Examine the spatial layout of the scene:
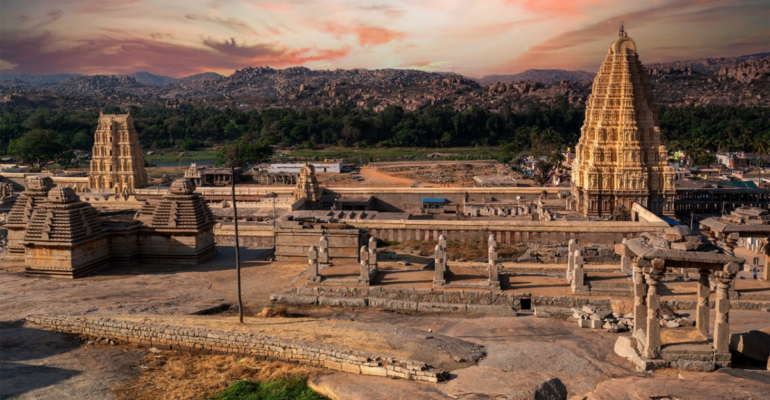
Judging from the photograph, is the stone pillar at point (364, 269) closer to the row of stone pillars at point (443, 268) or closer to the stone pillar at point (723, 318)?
the row of stone pillars at point (443, 268)

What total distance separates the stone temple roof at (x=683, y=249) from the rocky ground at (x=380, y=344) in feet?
8.79

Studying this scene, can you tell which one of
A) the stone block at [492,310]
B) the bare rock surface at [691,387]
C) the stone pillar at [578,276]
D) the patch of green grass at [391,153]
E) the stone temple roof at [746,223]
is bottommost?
the stone block at [492,310]

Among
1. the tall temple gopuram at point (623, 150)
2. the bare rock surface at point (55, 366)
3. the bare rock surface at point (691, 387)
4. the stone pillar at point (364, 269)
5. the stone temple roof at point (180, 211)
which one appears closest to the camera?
the bare rock surface at point (691, 387)

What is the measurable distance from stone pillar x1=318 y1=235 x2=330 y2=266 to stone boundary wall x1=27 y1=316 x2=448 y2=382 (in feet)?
25.5

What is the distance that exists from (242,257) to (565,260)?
16047 millimetres

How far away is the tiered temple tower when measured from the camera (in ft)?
182

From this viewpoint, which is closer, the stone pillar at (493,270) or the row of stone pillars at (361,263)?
the stone pillar at (493,270)

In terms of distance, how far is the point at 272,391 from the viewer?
13.6 metres

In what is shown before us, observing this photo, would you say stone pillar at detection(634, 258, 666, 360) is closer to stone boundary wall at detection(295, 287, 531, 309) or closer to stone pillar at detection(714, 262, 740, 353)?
stone pillar at detection(714, 262, 740, 353)

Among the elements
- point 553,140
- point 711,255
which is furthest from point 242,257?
point 553,140

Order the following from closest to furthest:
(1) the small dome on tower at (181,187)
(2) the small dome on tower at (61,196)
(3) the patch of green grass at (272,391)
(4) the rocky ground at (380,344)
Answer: (4) the rocky ground at (380,344)
(3) the patch of green grass at (272,391)
(2) the small dome on tower at (61,196)
(1) the small dome on tower at (181,187)

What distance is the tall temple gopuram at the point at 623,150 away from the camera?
39500 mm

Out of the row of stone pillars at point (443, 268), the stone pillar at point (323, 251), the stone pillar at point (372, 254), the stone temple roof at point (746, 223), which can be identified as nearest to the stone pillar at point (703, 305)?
the stone temple roof at point (746, 223)

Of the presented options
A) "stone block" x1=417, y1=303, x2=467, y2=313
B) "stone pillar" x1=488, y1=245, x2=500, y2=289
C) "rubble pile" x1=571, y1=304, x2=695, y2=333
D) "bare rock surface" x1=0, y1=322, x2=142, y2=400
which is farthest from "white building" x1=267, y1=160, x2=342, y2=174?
"rubble pile" x1=571, y1=304, x2=695, y2=333
